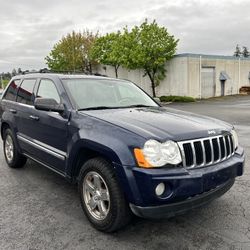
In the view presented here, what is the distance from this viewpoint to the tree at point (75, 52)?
1350 inches

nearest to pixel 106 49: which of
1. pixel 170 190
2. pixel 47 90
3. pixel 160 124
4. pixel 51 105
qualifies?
pixel 47 90

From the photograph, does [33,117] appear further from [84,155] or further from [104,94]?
[84,155]

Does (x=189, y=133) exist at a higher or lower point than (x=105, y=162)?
higher

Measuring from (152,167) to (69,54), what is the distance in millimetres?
33296

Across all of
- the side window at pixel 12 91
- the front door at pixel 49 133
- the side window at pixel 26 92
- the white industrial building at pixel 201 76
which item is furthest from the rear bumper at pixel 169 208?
the white industrial building at pixel 201 76

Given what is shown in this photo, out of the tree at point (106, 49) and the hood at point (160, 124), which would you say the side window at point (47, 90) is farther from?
the tree at point (106, 49)

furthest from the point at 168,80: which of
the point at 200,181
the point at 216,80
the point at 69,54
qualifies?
the point at 200,181

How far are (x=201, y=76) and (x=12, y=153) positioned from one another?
24097 millimetres

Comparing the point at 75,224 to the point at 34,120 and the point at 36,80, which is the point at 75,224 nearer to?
the point at 34,120

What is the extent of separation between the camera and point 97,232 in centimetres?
334

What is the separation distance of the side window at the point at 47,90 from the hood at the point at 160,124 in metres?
0.78

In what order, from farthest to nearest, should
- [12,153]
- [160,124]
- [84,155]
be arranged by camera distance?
[12,153] → [84,155] → [160,124]

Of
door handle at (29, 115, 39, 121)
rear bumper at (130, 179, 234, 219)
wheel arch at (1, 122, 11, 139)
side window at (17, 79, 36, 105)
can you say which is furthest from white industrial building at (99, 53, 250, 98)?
rear bumper at (130, 179, 234, 219)

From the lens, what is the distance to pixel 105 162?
10.5 ft
